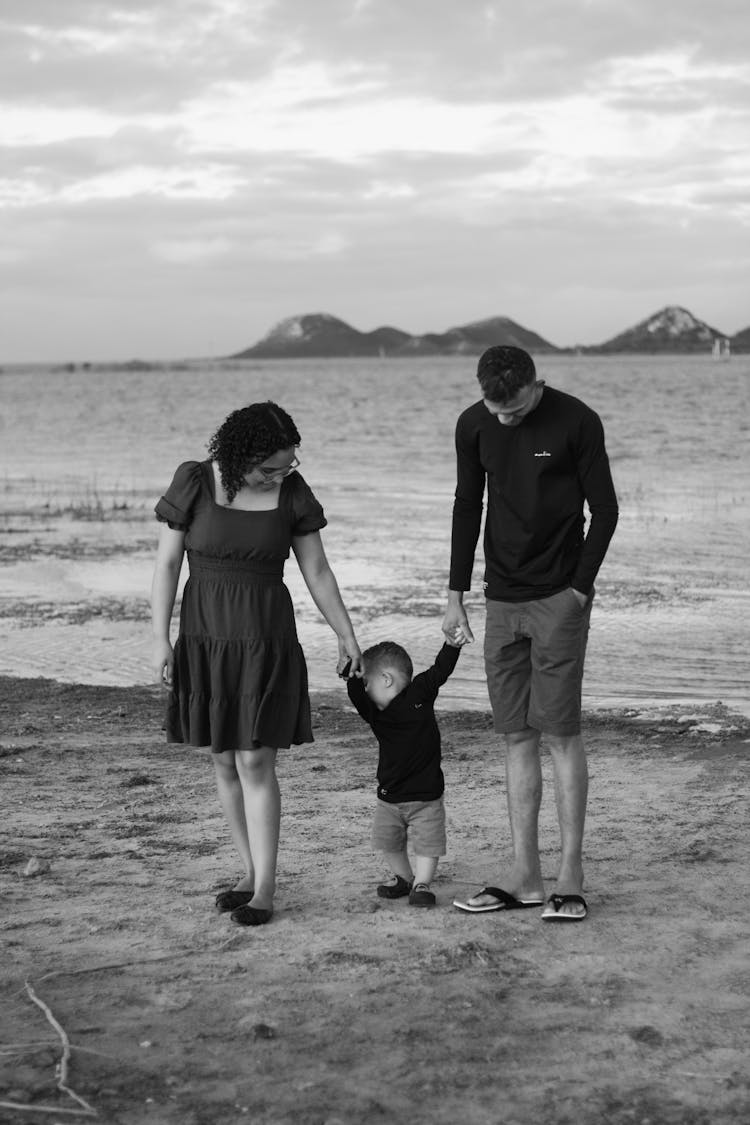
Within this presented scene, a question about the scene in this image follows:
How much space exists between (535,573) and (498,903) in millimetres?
1182

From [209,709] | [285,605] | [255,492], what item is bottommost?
[209,709]

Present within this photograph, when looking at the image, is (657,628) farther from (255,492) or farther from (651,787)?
(255,492)

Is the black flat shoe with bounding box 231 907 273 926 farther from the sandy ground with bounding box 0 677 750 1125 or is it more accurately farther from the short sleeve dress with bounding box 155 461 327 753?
the short sleeve dress with bounding box 155 461 327 753

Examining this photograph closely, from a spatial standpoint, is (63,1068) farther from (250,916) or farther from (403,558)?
(403,558)

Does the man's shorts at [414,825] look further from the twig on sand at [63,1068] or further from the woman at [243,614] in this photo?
the twig on sand at [63,1068]

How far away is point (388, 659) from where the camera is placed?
5145 millimetres

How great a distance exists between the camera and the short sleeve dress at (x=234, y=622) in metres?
4.88

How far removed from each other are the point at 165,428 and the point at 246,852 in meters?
40.2

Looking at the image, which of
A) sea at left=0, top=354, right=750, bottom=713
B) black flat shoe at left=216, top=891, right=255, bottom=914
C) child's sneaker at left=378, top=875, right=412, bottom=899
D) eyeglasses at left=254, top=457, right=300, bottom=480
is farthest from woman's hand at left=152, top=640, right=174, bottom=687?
sea at left=0, top=354, right=750, bottom=713

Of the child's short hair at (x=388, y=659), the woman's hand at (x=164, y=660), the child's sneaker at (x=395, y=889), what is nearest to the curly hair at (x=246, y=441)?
the woman's hand at (x=164, y=660)

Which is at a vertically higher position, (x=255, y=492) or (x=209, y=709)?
(x=255, y=492)

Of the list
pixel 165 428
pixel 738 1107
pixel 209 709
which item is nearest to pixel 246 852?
pixel 209 709

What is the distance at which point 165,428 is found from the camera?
146 feet

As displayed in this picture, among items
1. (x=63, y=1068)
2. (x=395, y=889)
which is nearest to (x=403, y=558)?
(x=395, y=889)
